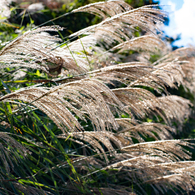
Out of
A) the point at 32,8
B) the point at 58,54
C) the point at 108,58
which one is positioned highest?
the point at 32,8

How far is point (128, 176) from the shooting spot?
209 cm

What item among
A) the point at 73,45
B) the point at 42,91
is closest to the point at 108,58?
the point at 73,45

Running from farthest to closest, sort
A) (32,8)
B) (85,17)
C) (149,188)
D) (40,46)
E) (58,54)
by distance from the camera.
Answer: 1. (85,17)
2. (32,8)
3. (149,188)
4. (58,54)
5. (40,46)

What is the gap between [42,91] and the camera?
3.55 feet

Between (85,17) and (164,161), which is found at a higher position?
(85,17)

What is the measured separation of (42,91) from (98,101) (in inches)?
12.6

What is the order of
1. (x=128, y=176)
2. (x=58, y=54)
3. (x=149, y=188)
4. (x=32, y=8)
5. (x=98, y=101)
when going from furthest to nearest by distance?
(x=32, y=8)
(x=149, y=188)
(x=128, y=176)
(x=58, y=54)
(x=98, y=101)

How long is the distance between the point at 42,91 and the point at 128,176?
1480 mm

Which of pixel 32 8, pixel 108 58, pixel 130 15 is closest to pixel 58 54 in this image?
pixel 130 15

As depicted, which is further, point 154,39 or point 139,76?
point 154,39

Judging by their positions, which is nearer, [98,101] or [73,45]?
[98,101]

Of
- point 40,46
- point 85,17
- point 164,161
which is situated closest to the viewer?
point 40,46

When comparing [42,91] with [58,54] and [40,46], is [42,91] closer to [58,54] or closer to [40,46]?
[40,46]

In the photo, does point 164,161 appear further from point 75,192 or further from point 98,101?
point 98,101
